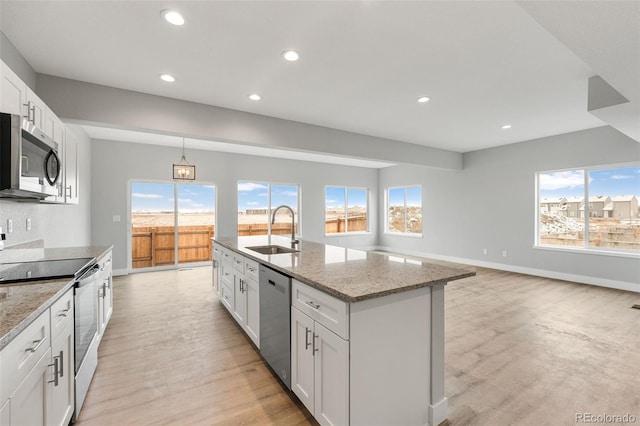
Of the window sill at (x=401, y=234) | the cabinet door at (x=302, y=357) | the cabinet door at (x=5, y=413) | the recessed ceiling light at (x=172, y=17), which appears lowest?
the cabinet door at (x=302, y=357)

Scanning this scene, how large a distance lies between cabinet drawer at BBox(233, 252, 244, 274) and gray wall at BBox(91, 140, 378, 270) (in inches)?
155

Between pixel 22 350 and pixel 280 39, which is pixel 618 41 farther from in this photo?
pixel 22 350

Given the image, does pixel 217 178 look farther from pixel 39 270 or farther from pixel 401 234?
pixel 401 234

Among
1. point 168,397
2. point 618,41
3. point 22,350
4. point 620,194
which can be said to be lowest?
point 168,397

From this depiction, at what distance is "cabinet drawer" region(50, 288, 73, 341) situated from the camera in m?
1.41

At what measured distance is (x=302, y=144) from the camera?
4449 millimetres

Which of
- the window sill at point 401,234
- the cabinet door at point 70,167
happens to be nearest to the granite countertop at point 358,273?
the cabinet door at point 70,167

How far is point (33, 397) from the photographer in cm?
121

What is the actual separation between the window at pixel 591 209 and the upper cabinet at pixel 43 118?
7346 millimetres

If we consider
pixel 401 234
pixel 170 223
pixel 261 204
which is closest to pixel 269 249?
pixel 170 223

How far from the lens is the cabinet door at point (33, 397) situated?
1.08 m

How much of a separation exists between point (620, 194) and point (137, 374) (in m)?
7.11

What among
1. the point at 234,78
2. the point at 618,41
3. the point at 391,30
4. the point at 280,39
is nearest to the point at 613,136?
the point at 618,41

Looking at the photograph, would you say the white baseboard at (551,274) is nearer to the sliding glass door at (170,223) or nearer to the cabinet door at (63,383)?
the sliding glass door at (170,223)
